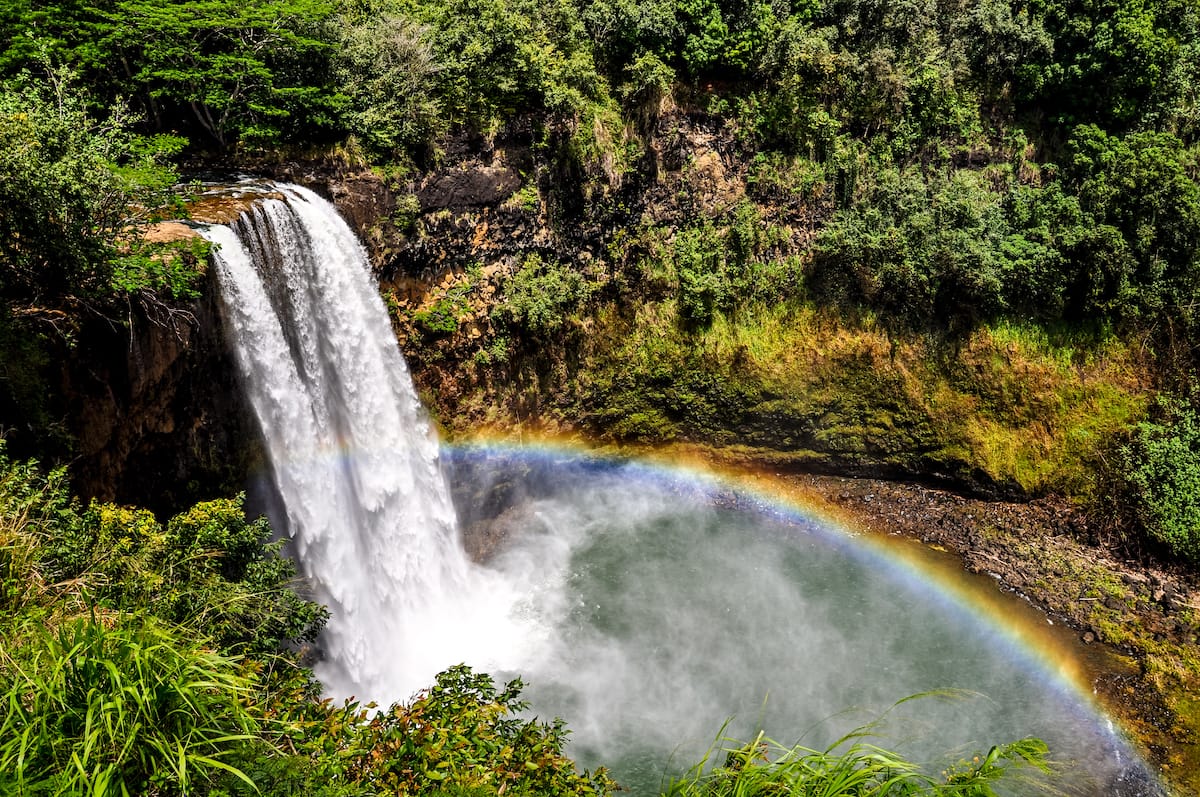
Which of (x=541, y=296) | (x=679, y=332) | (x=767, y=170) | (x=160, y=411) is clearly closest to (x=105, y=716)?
(x=160, y=411)

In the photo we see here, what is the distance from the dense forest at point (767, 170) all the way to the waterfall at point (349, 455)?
52.2 inches

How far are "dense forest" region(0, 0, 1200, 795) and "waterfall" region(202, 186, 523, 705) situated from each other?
1326mm

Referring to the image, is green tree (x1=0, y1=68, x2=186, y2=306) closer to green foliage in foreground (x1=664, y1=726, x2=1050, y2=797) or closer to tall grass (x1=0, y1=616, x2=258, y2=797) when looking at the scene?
tall grass (x1=0, y1=616, x2=258, y2=797)

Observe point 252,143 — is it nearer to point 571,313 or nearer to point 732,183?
point 571,313

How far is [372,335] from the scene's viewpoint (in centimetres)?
1364

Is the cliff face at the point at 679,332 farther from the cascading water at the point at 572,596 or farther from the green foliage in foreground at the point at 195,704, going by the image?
the green foliage in foreground at the point at 195,704

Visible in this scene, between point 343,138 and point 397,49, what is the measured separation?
2300 millimetres

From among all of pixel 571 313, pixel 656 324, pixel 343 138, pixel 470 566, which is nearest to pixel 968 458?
pixel 656 324

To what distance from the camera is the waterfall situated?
11.0 metres

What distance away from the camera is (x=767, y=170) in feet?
58.4

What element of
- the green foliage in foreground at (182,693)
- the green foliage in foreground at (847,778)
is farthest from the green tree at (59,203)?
the green foliage in foreground at (847,778)

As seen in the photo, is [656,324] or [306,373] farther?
[656,324]

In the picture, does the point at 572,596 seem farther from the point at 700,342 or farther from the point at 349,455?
the point at 700,342

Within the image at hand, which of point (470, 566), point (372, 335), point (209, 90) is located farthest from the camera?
point (470, 566)
